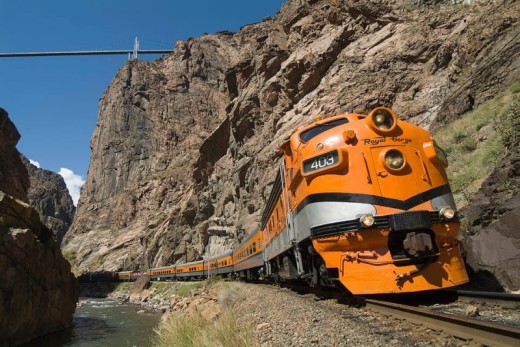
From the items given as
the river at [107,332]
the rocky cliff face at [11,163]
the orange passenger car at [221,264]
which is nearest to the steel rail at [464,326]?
the river at [107,332]

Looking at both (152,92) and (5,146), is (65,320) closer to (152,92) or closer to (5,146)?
(5,146)

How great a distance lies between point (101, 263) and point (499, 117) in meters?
86.3

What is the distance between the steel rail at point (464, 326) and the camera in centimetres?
368

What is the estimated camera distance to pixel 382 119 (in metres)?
7.39

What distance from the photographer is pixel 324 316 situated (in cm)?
621

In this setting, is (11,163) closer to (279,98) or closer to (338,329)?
(279,98)

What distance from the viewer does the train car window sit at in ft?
26.9

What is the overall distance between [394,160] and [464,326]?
337 cm

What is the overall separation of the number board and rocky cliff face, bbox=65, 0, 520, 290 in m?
16.4

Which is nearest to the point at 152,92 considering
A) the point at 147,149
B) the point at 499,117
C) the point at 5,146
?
the point at 147,149

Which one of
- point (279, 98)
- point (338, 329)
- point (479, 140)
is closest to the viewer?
point (338, 329)

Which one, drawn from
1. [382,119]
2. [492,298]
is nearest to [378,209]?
[382,119]

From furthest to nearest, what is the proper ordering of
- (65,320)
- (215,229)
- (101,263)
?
(101,263)
(215,229)
(65,320)

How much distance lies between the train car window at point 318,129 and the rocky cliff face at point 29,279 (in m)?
20.7
